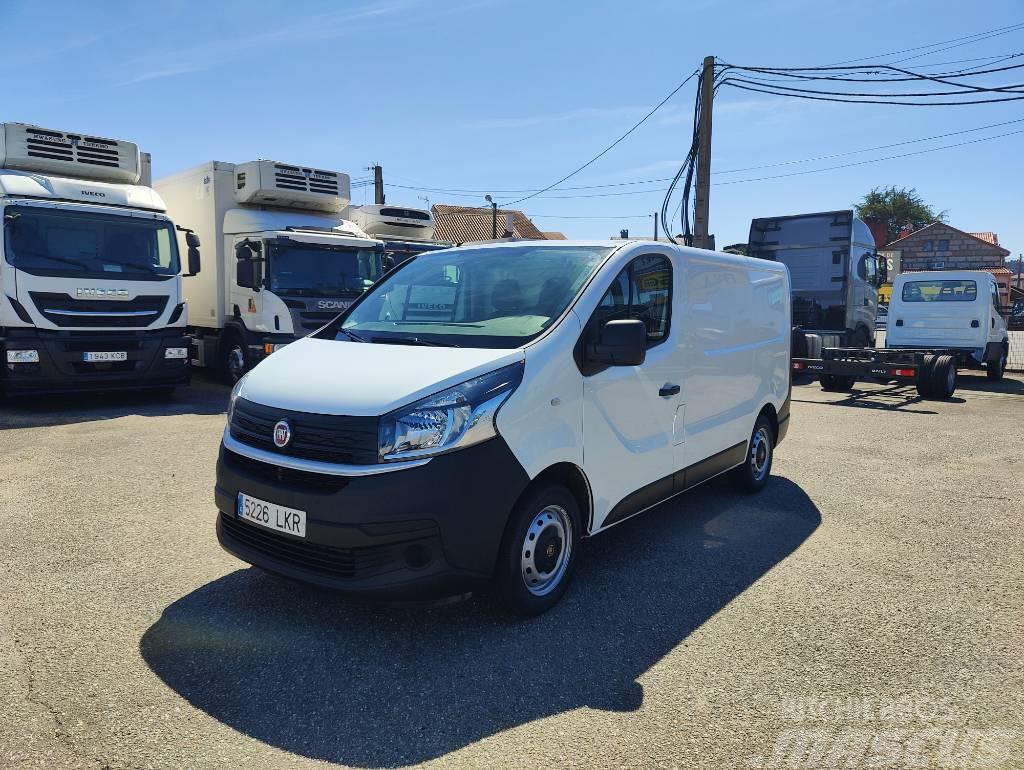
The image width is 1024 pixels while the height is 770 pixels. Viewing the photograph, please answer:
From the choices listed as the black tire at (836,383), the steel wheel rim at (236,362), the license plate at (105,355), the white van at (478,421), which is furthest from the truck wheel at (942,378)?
the license plate at (105,355)

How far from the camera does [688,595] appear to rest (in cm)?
405

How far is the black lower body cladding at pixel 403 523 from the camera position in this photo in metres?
3.08

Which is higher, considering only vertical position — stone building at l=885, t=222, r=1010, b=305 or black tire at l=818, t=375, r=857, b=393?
stone building at l=885, t=222, r=1010, b=305

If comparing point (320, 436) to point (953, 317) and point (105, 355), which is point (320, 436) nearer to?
point (105, 355)

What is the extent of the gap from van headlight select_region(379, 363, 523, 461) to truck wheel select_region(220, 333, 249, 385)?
9357 millimetres

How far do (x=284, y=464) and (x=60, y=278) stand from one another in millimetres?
8001

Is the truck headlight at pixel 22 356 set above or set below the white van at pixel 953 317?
below

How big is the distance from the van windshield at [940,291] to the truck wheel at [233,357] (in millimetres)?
13098

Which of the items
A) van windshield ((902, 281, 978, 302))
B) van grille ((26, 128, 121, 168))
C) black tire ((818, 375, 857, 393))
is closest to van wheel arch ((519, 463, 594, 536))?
van grille ((26, 128, 121, 168))

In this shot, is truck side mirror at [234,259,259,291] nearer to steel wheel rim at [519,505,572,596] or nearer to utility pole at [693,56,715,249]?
steel wheel rim at [519,505,572,596]

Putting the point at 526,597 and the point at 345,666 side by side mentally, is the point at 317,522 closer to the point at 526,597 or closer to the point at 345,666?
the point at 345,666

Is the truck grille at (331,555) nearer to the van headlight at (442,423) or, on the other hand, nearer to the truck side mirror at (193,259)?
the van headlight at (442,423)

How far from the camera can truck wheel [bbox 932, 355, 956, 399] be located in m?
12.0

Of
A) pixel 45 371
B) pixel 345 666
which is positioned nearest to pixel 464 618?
pixel 345 666
